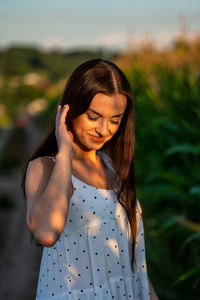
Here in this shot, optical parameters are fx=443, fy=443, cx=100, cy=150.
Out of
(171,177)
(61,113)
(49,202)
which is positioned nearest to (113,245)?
(49,202)

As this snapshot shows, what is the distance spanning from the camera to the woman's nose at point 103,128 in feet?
4.27

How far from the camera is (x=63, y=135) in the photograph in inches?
48.6

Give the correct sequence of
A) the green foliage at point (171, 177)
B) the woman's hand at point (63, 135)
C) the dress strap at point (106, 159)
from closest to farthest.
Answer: the woman's hand at point (63, 135) < the dress strap at point (106, 159) < the green foliage at point (171, 177)

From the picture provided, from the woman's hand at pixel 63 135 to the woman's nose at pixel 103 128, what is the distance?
0.10m

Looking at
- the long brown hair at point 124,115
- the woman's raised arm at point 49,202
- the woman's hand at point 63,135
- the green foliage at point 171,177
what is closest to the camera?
the woman's raised arm at point 49,202

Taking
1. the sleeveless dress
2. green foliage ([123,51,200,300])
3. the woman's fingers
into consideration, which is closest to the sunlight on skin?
the sleeveless dress

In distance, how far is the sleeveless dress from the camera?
1281 millimetres

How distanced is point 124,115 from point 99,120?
18 centimetres

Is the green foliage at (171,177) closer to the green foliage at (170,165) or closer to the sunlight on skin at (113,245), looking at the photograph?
the green foliage at (170,165)

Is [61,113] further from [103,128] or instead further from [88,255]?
[88,255]

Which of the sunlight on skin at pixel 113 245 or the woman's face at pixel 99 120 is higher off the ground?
the woman's face at pixel 99 120

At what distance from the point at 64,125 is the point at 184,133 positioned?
199 centimetres

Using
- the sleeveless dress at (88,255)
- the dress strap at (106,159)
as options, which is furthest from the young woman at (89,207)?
the dress strap at (106,159)

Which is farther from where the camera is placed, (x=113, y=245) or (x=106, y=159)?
(x=106, y=159)
